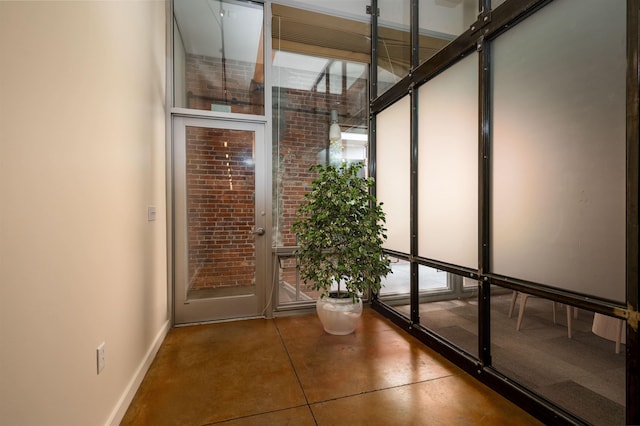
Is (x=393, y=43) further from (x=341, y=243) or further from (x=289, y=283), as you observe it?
(x=289, y=283)

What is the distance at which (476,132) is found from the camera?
7.18 ft

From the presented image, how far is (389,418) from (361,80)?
3560 mm

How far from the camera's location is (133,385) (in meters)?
1.94

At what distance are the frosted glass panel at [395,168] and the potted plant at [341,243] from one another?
374mm

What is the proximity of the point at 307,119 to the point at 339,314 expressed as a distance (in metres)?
2.29

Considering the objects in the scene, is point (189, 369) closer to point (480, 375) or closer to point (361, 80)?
point (480, 375)

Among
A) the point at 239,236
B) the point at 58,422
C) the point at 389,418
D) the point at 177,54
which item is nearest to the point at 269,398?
the point at 389,418

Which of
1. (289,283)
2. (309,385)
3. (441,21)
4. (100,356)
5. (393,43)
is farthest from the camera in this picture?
(289,283)

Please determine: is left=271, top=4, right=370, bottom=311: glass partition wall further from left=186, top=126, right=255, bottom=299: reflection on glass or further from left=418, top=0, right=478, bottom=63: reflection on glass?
left=418, top=0, right=478, bottom=63: reflection on glass

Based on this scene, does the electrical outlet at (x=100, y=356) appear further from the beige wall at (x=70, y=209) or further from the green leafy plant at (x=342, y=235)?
the green leafy plant at (x=342, y=235)

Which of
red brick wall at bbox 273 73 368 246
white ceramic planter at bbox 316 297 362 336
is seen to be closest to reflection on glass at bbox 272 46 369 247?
red brick wall at bbox 273 73 368 246

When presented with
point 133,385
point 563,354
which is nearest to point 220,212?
point 133,385

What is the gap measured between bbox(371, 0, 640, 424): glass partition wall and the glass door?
160 centimetres

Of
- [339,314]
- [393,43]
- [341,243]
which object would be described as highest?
[393,43]
